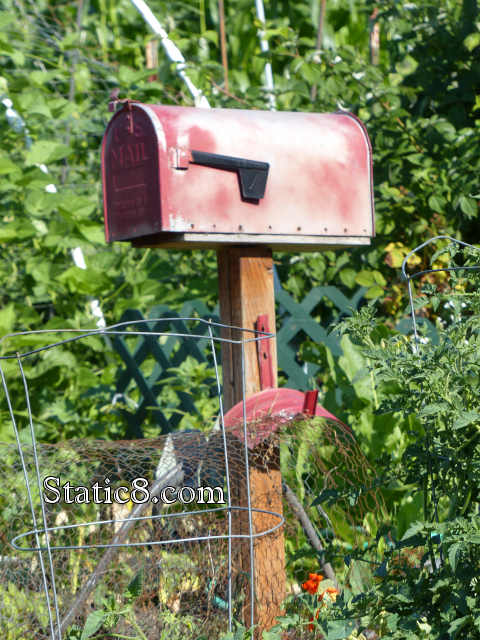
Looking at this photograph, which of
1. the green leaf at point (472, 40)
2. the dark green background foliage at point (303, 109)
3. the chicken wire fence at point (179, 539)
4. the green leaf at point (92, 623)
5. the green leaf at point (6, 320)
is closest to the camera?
the green leaf at point (92, 623)

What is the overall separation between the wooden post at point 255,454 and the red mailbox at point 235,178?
0.29 ft

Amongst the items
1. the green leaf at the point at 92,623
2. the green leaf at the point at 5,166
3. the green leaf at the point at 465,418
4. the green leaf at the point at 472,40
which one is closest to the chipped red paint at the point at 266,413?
the green leaf at the point at 92,623

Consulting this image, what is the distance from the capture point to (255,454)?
1896mm

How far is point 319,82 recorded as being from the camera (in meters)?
3.69

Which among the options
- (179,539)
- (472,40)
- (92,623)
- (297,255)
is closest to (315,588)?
(179,539)

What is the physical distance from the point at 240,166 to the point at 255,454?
694mm

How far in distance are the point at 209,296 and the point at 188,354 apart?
557 mm

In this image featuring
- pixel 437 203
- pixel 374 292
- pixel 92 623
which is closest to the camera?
pixel 92 623

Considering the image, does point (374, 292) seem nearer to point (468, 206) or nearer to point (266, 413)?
point (468, 206)

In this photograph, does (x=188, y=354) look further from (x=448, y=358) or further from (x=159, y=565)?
(x=448, y=358)

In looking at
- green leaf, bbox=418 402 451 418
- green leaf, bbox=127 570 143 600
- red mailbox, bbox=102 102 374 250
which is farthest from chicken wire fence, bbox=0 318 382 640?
green leaf, bbox=418 402 451 418

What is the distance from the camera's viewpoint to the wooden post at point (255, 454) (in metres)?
1.88

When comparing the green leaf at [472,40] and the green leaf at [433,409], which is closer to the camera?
the green leaf at [433,409]

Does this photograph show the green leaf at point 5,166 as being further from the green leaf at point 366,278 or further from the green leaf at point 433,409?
the green leaf at point 433,409
